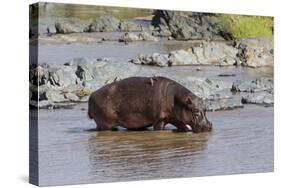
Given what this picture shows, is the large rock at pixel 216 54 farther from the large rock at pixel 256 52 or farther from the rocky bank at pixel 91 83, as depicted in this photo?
the rocky bank at pixel 91 83

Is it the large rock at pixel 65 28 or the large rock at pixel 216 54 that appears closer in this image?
the large rock at pixel 65 28

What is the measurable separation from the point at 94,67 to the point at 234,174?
9.02 ft

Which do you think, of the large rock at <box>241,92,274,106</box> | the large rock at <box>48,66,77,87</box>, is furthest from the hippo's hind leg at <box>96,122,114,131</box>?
the large rock at <box>241,92,274,106</box>

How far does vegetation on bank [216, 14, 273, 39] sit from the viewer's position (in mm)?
12234

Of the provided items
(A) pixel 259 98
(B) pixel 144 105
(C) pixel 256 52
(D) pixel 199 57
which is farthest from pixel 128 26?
(A) pixel 259 98

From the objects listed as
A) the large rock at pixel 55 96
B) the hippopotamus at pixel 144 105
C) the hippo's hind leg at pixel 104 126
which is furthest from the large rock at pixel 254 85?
the large rock at pixel 55 96

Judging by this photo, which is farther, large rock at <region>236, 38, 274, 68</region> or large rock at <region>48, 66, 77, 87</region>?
large rock at <region>236, 38, 274, 68</region>

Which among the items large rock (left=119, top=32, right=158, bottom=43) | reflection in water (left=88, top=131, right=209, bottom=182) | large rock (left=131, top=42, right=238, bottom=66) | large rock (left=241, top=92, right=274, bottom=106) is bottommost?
reflection in water (left=88, top=131, right=209, bottom=182)

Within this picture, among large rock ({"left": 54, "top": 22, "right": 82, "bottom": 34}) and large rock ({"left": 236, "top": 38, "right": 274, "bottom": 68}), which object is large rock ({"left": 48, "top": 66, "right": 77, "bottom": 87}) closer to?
large rock ({"left": 54, "top": 22, "right": 82, "bottom": 34})

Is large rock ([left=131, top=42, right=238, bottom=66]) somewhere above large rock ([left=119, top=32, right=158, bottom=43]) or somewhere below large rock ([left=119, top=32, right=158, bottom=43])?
below

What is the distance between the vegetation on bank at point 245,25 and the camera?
40.1ft

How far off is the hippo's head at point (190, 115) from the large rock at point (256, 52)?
1177mm

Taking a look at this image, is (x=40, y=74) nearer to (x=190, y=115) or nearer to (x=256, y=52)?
(x=190, y=115)

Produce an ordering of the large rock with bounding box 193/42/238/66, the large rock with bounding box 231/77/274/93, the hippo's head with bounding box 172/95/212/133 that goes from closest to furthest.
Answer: the hippo's head with bounding box 172/95/212/133
the large rock with bounding box 193/42/238/66
the large rock with bounding box 231/77/274/93
